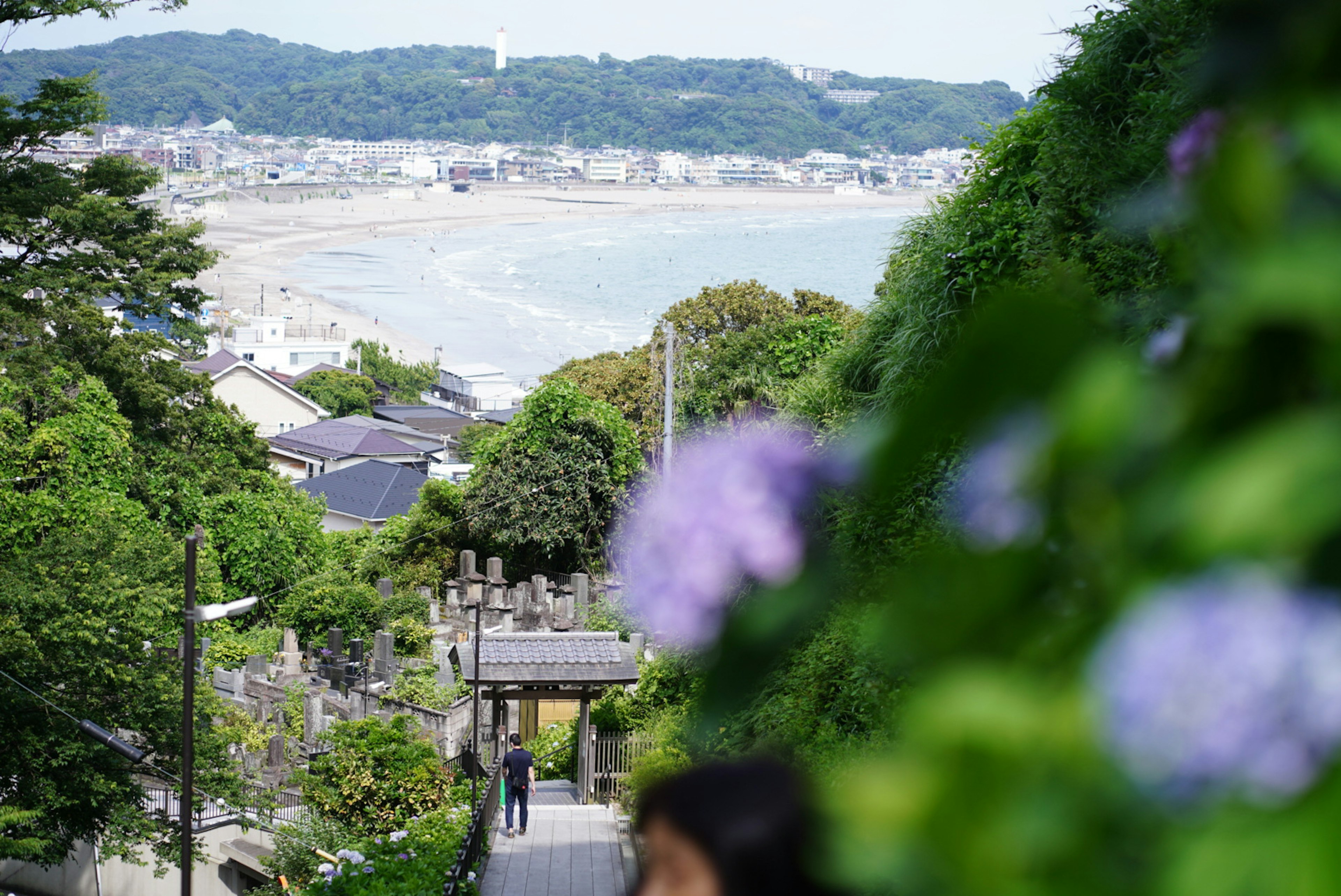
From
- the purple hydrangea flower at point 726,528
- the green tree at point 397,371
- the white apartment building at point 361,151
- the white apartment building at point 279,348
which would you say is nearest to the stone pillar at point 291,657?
the purple hydrangea flower at point 726,528

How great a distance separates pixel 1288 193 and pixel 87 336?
2346 centimetres

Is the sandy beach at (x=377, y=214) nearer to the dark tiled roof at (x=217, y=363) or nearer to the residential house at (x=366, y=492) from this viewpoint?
the dark tiled roof at (x=217, y=363)

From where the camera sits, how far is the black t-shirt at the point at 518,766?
10.2 metres

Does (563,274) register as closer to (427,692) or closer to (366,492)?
(366,492)

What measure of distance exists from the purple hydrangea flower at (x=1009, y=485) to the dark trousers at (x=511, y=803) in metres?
10.5

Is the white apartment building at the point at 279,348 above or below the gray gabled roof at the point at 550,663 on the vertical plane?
below

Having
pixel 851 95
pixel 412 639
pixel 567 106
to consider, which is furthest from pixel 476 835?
pixel 851 95

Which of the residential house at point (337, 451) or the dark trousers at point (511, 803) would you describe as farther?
the residential house at point (337, 451)

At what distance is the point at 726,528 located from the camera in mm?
600

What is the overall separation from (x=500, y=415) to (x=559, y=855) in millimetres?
36012

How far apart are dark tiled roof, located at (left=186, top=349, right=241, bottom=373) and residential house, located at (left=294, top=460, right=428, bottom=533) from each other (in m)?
13.3

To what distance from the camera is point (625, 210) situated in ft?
404

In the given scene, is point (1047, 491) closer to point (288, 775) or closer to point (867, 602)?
point (867, 602)

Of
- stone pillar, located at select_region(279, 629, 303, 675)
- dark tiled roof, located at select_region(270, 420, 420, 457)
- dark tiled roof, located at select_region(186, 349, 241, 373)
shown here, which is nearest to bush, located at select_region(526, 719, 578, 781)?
stone pillar, located at select_region(279, 629, 303, 675)
